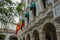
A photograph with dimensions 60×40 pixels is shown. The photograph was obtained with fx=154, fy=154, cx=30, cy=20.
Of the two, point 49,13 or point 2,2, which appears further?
point 49,13

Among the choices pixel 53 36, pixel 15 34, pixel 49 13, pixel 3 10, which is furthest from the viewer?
pixel 15 34

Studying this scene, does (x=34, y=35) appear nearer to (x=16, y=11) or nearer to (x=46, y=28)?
(x=46, y=28)

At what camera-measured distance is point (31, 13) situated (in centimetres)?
1823

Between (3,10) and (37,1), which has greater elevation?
(37,1)

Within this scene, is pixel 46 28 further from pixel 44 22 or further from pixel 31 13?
pixel 31 13

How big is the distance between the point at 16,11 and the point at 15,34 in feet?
84.3

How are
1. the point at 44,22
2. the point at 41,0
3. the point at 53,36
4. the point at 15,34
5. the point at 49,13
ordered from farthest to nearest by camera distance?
the point at 15,34 < the point at 53,36 < the point at 41,0 < the point at 44,22 < the point at 49,13

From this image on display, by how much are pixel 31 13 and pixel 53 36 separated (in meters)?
3.93

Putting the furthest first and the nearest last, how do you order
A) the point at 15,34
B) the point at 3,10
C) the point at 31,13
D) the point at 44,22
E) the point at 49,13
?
the point at 15,34
the point at 31,13
the point at 44,22
the point at 49,13
the point at 3,10

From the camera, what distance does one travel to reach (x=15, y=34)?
30.5 metres

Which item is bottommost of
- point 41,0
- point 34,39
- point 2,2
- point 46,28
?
point 34,39

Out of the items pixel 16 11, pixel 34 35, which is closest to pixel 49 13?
pixel 34 35

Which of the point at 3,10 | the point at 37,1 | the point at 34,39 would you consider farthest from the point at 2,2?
the point at 34,39

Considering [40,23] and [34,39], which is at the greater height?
[40,23]
